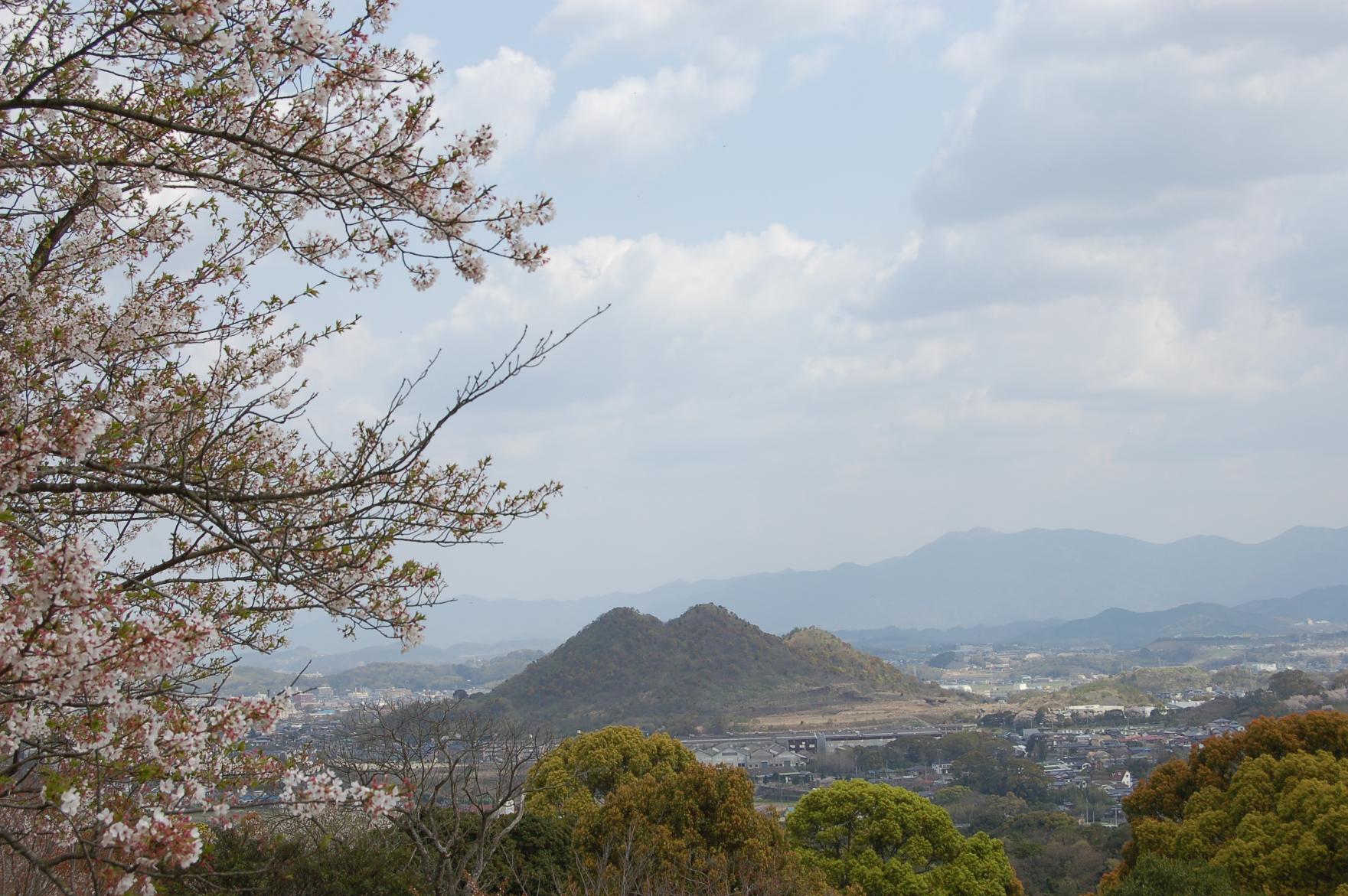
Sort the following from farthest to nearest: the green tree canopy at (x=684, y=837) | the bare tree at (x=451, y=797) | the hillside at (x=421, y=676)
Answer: the hillside at (x=421, y=676) → the green tree canopy at (x=684, y=837) → the bare tree at (x=451, y=797)

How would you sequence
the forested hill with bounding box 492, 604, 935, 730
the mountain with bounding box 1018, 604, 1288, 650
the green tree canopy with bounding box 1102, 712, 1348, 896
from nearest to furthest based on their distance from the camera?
the green tree canopy with bounding box 1102, 712, 1348, 896, the forested hill with bounding box 492, 604, 935, 730, the mountain with bounding box 1018, 604, 1288, 650

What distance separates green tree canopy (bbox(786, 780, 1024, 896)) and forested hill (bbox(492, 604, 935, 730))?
1210 inches

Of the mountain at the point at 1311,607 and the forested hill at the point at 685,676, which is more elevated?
the forested hill at the point at 685,676

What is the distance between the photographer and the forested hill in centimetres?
5016

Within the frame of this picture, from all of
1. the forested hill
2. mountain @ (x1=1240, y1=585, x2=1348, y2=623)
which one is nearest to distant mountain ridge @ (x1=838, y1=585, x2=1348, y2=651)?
mountain @ (x1=1240, y1=585, x2=1348, y2=623)

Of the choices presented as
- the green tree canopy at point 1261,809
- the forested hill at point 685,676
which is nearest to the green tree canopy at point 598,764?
the green tree canopy at point 1261,809

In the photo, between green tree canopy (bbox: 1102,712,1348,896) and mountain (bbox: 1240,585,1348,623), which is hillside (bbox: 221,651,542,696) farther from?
mountain (bbox: 1240,585,1348,623)

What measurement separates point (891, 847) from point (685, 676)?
39658 mm

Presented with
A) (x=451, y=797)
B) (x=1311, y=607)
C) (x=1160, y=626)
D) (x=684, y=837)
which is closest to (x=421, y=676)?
(x=684, y=837)

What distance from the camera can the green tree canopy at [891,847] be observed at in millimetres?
15156

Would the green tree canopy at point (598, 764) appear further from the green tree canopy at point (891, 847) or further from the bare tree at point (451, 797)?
the bare tree at point (451, 797)

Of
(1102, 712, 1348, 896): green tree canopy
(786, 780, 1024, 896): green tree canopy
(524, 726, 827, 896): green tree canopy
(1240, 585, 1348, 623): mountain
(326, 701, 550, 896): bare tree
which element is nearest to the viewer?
(326, 701, 550, 896): bare tree

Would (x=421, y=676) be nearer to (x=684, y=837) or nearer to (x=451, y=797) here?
(x=684, y=837)

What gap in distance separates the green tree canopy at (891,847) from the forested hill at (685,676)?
30724 mm
